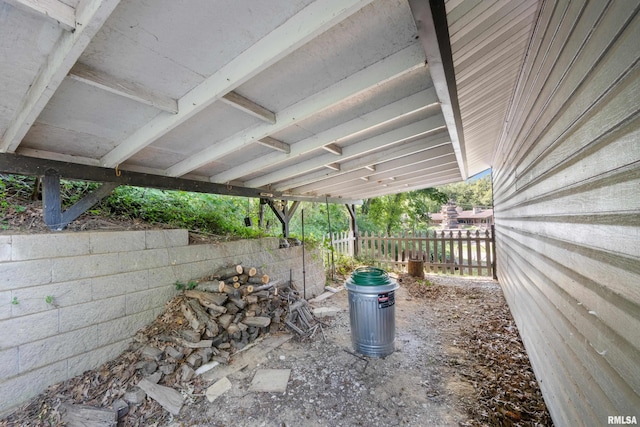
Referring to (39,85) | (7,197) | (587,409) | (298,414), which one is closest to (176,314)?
(298,414)

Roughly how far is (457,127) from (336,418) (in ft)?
10.1

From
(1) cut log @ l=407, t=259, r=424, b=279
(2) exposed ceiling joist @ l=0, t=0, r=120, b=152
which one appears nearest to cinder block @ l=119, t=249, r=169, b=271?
(2) exposed ceiling joist @ l=0, t=0, r=120, b=152

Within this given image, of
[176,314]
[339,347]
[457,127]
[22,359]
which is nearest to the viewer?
[22,359]

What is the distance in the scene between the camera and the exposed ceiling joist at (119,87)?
165cm

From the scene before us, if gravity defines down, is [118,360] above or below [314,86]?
below

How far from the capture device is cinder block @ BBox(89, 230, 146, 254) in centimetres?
290

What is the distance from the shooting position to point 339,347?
361 cm

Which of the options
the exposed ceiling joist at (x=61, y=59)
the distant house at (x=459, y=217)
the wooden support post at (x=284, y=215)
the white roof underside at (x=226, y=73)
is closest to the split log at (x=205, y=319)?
the white roof underside at (x=226, y=73)

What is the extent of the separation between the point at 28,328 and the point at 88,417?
1005mm

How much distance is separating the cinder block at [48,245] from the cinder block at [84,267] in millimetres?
70

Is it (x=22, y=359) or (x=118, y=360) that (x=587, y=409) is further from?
(x=22, y=359)

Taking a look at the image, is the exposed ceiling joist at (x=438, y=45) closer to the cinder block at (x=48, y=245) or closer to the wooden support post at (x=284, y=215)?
the cinder block at (x=48, y=245)

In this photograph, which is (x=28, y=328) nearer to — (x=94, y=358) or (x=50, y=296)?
(x=50, y=296)

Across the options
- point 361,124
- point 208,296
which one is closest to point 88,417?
point 208,296
